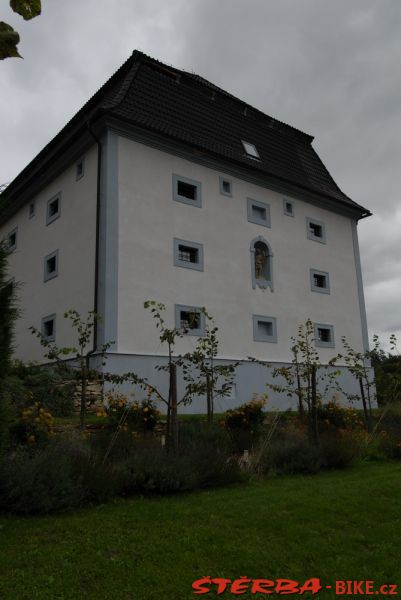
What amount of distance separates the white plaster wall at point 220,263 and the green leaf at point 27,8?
40.1 ft

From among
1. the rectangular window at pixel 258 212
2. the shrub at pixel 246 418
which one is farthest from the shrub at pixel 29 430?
the rectangular window at pixel 258 212

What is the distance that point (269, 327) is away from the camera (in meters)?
17.8

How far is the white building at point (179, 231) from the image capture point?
1474 cm

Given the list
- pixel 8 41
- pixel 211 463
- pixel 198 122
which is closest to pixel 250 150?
pixel 198 122

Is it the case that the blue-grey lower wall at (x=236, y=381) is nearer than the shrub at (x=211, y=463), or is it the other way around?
the shrub at (x=211, y=463)

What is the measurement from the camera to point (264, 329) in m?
17.6

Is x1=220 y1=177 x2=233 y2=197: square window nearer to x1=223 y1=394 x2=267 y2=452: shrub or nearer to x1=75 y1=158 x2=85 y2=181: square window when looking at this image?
x1=75 y1=158 x2=85 y2=181: square window

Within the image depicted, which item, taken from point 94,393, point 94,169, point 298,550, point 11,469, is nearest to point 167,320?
point 94,393

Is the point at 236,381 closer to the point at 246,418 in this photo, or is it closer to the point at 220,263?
the point at 220,263

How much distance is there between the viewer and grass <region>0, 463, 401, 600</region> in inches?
134

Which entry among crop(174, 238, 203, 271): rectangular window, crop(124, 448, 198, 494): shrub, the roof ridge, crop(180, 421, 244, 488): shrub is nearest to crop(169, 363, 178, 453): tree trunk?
crop(180, 421, 244, 488): shrub

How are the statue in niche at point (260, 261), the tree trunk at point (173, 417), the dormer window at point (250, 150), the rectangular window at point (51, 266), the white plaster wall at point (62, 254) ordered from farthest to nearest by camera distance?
1. the dormer window at point (250, 150)
2. the statue in niche at point (260, 261)
3. the rectangular window at point (51, 266)
4. the white plaster wall at point (62, 254)
5. the tree trunk at point (173, 417)

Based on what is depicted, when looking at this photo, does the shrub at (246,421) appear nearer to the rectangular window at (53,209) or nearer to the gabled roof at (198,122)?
the gabled roof at (198,122)

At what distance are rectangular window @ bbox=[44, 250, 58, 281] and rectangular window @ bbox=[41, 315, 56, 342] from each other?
4.69 ft
